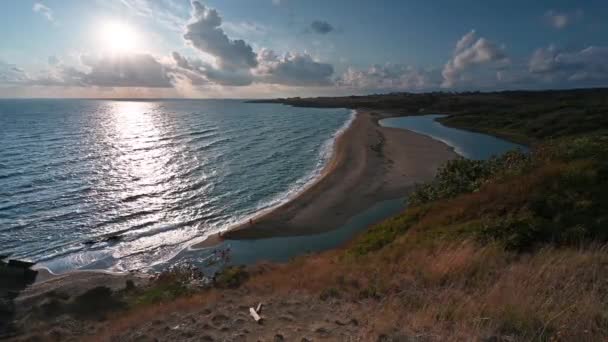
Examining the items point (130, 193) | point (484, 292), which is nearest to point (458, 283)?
point (484, 292)

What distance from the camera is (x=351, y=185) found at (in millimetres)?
32281

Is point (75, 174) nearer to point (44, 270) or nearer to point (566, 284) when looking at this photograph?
point (44, 270)

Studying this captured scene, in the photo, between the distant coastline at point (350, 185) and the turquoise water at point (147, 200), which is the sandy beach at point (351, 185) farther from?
the turquoise water at point (147, 200)

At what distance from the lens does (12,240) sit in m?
21.1

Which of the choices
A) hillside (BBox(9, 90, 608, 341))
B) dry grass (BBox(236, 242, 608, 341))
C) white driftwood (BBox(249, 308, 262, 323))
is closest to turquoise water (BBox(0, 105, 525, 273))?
hillside (BBox(9, 90, 608, 341))

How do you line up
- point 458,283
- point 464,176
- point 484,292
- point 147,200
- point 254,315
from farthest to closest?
point 147,200 < point 464,176 < point 254,315 < point 458,283 < point 484,292

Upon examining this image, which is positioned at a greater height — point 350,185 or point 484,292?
point 484,292

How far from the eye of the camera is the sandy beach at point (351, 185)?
23.4 meters

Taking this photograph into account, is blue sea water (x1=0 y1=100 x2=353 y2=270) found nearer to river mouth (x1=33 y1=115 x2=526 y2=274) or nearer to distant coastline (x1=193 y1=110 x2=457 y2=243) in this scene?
river mouth (x1=33 y1=115 x2=526 y2=274)

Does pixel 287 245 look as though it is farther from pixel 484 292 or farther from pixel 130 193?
pixel 130 193

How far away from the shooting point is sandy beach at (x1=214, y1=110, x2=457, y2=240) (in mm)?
23391

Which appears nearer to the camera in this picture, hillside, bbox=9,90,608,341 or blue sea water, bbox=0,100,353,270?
hillside, bbox=9,90,608,341

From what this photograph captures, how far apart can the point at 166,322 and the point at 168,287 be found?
7135 mm

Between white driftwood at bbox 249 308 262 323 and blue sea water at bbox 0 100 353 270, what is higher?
white driftwood at bbox 249 308 262 323
